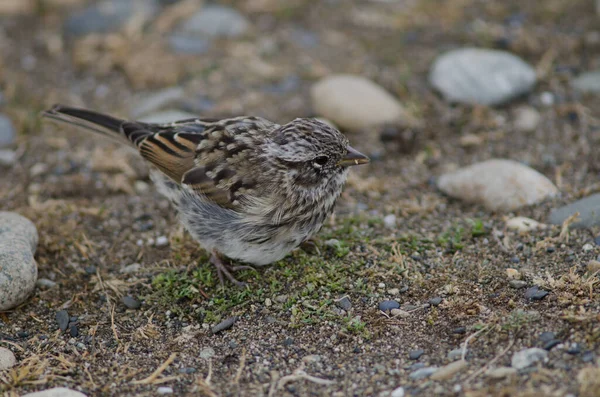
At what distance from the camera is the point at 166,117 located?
6.98m

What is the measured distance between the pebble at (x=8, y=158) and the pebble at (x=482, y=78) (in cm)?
426

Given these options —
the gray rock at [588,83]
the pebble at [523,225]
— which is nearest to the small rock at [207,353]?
the pebble at [523,225]

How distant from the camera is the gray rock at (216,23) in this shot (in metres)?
8.63

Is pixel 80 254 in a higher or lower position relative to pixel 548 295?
lower

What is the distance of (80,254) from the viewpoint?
5.58 m

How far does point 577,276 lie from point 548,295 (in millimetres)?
219

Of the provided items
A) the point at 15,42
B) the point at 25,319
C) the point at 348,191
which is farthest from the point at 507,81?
the point at 15,42

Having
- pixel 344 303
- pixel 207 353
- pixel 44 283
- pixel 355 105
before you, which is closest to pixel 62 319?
pixel 44 283

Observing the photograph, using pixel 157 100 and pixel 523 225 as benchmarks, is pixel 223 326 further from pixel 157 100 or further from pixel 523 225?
pixel 157 100

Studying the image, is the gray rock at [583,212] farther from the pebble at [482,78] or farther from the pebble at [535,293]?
the pebble at [482,78]

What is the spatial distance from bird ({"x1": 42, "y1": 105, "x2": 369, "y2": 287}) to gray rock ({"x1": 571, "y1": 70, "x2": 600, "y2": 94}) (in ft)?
11.7

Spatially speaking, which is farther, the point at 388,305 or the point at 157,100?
the point at 157,100

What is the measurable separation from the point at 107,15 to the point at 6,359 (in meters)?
5.54

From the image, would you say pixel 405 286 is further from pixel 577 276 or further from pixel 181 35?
pixel 181 35
